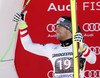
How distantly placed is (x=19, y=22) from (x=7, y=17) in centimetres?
102

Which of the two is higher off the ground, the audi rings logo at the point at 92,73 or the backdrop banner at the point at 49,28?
the backdrop banner at the point at 49,28

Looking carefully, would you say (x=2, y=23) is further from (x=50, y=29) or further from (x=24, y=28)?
(x=24, y=28)

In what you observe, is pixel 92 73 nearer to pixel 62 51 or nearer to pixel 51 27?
pixel 51 27

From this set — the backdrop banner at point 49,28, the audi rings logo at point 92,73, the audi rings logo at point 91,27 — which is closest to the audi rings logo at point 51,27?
the backdrop banner at point 49,28

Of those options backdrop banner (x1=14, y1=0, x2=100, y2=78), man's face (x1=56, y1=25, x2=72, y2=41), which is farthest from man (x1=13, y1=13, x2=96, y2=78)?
backdrop banner (x1=14, y1=0, x2=100, y2=78)

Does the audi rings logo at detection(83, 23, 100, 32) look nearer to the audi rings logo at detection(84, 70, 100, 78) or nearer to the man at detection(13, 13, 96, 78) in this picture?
the audi rings logo at detection(84, 70, 100, 78)

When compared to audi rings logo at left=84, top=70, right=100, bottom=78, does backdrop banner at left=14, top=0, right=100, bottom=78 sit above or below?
above

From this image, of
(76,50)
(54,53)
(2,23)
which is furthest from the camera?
(2,23)

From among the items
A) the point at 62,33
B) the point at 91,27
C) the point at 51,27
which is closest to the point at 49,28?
the point at 51,27

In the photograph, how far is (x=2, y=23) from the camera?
12.3ft

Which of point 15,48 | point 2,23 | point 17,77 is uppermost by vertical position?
point 2,23

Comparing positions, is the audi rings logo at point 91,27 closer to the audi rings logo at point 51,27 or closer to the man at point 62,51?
the audi rings logo at point 51,27

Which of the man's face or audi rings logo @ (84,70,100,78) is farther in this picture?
audi rings logo @ (84,70,100,78)

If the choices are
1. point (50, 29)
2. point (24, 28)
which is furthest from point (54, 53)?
point (50, 29)
